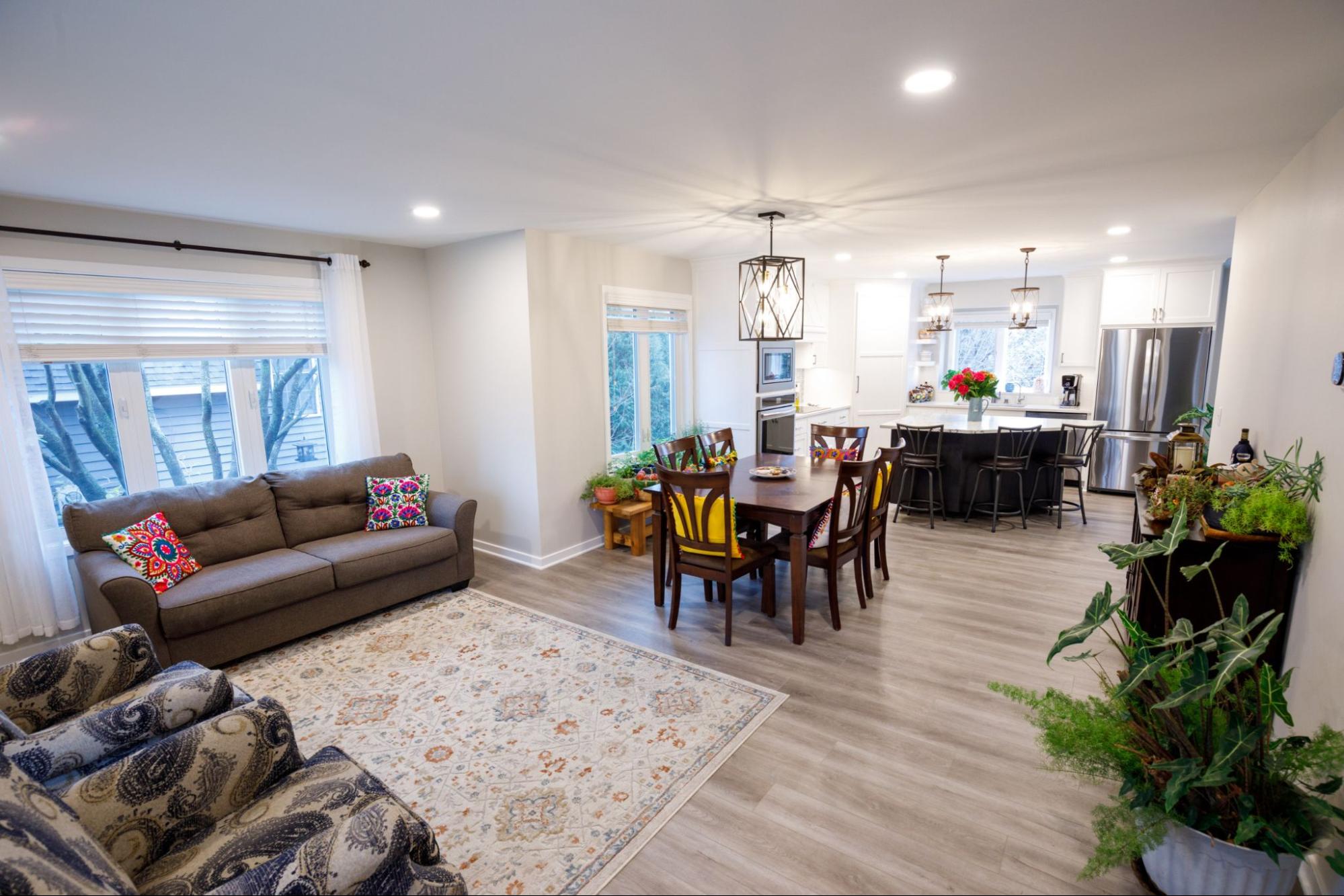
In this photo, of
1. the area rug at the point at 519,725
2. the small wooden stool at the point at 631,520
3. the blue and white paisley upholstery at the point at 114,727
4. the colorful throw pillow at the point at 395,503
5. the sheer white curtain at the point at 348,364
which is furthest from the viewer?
the small wooden stool at the point at 631,520

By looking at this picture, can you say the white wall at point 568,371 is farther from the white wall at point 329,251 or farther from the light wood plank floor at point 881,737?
the white wall at point 329,251

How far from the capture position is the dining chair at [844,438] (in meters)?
4.89

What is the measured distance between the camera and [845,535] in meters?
3.74

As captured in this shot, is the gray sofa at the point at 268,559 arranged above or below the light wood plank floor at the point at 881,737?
above

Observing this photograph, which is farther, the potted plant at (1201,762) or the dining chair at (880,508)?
the dining chair at (880,508)

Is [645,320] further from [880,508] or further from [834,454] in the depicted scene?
[880,508]

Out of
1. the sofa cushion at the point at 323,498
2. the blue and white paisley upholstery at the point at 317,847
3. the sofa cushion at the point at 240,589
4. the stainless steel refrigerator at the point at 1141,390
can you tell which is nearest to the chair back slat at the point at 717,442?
the sofa cushion at the point at 323,498

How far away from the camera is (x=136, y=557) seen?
327cm

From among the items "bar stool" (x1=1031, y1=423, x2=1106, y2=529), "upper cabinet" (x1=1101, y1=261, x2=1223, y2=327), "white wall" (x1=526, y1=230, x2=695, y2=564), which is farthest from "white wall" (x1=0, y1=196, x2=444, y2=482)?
"upper cabinet" (x1=1101, y1=261, x2=1223, y2=327)

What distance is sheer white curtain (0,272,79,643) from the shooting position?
3.22 m

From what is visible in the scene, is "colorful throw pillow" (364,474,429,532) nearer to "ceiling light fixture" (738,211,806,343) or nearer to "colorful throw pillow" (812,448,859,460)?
"ceiling light fixture" (738,211,806,343)

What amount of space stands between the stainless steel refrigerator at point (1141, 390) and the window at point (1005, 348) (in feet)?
3.69

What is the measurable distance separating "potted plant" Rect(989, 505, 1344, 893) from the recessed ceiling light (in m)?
1.60

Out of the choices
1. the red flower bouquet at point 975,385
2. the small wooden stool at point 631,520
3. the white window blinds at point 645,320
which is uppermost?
the white window blinds at point 645,320
